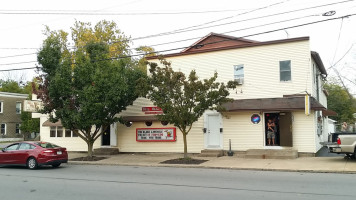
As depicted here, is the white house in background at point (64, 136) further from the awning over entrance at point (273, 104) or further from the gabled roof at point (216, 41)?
the awning over entrance at point (273, 104)

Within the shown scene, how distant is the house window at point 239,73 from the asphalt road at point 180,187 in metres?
7.95

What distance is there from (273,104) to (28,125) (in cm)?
3554

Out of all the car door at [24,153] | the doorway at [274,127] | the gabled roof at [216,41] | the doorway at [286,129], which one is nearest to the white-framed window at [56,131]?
the car door at [24,153]

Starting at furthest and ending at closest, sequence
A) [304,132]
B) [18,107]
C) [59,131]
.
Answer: [18,107], [59,131], [304,132]

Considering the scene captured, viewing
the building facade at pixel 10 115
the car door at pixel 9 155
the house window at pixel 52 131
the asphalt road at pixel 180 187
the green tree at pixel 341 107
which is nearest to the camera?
the asphalt road at pixel 180 187

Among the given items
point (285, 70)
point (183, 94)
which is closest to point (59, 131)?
point (183, 94)

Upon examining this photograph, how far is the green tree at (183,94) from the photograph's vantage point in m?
16.2

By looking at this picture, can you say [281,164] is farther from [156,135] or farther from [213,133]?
[156,135]

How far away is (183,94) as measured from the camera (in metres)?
16.9

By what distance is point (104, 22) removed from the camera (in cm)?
3794

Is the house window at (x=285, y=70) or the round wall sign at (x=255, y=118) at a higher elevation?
the house window at (x=285, y=70)

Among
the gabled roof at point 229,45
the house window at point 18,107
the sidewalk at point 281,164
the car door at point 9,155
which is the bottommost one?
the sidewalk at point 281,164

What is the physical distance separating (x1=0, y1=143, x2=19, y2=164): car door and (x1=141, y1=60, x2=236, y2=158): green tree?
285 inches

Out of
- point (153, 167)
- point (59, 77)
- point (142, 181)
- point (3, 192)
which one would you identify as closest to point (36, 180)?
point (3, 192)
